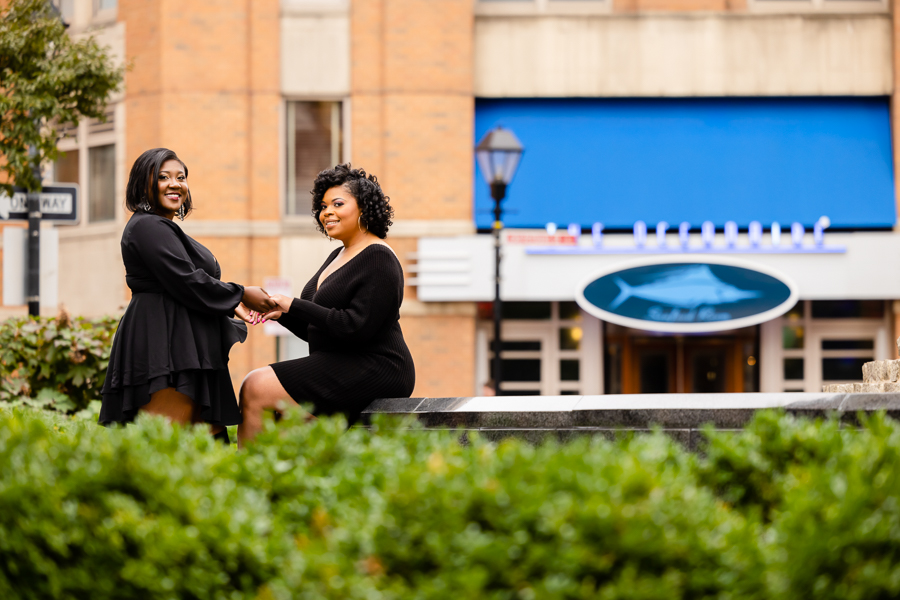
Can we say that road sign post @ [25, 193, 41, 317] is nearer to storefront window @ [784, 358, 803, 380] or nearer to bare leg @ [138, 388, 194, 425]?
bare leg @ [138, 388, 194, 425]

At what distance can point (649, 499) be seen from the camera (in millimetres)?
2188

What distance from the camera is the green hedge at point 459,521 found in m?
2.11

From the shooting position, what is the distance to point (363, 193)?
482cm

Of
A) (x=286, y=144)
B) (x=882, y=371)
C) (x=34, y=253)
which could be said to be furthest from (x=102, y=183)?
(x=882, y=371)

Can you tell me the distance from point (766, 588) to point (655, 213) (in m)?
14.8

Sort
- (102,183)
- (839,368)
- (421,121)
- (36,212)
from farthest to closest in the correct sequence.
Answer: (102,183) < (839,368) < (421,121) < (36,212)

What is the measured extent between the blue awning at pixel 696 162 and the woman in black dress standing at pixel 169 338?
12.3 metres

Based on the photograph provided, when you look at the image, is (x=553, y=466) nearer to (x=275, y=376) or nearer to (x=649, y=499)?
(x=649, y=499)

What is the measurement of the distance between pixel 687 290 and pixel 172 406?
12838 millimetres

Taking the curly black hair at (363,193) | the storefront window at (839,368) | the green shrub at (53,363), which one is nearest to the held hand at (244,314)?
the curly black hair at (363,193)

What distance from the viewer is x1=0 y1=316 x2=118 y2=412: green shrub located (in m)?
8.37

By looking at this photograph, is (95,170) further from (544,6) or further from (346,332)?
(346,332)

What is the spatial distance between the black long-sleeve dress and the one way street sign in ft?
20.2

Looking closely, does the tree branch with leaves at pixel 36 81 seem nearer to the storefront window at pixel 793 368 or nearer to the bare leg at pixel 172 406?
the bare leg at pixel 172 406
